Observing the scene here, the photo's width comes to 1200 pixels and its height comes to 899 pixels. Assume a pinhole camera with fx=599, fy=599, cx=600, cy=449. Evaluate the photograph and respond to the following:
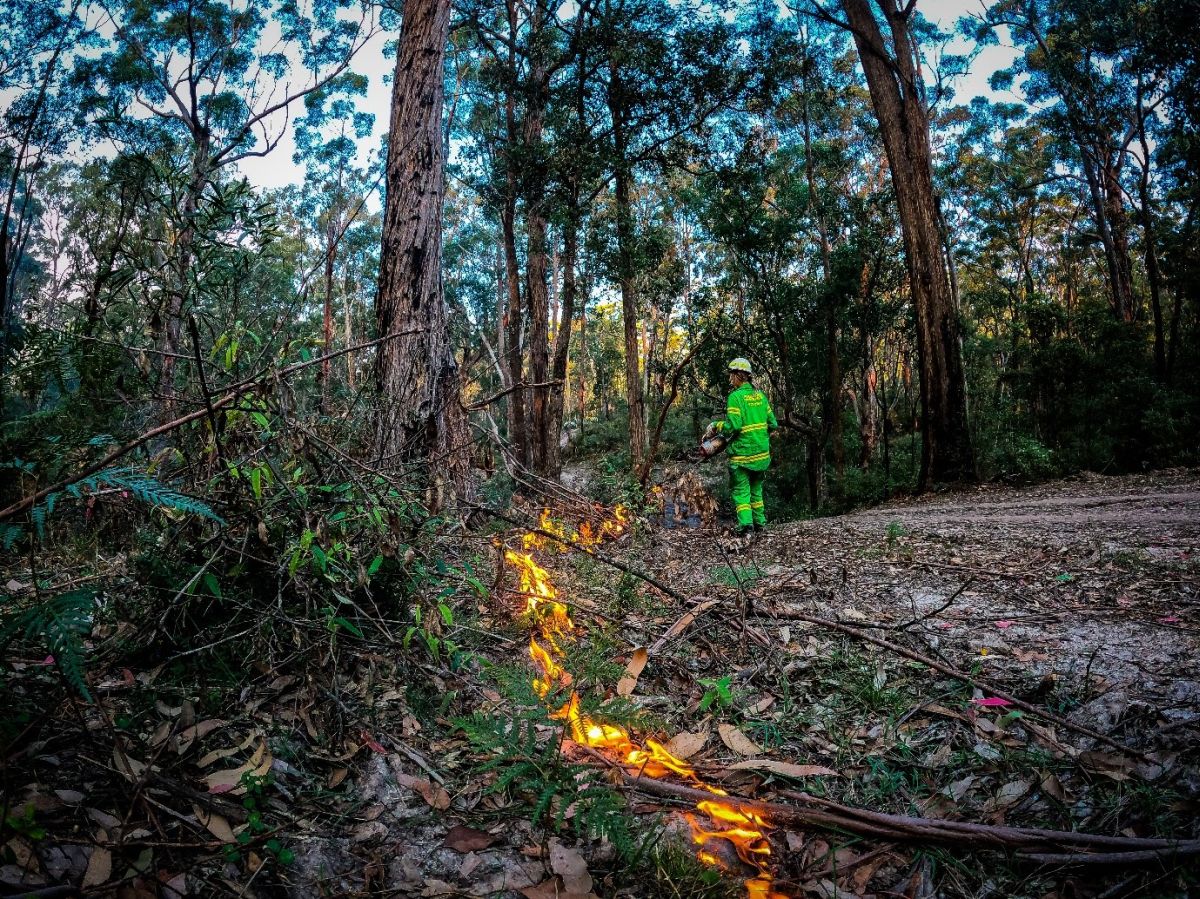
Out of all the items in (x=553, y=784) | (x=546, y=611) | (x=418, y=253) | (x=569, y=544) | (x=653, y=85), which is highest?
(x=653, y=85)

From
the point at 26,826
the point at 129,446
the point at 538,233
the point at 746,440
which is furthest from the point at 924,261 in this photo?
the point at 26,826

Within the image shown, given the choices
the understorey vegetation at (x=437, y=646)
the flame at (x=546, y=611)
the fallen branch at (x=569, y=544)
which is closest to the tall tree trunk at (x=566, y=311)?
the understorey vegetation at (x=437, y=646)

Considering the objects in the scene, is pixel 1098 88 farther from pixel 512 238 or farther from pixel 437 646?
pixel 437 646

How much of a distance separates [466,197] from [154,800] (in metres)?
30.5

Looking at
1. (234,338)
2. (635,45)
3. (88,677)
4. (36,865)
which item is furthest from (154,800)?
(635,45)

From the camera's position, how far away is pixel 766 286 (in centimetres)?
1400

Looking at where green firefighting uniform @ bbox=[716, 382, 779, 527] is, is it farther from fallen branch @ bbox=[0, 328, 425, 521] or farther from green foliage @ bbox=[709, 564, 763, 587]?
fallen branch @ bbox=[0, 328, 425, 521]

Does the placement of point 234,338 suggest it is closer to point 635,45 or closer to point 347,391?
point 347,391

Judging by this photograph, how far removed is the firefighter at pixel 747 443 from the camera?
6957mm

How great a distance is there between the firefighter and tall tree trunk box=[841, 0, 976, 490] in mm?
4205

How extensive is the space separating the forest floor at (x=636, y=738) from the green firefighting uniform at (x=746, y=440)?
3.73 metres

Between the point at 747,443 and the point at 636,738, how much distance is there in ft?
17.0

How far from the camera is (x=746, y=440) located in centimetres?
698

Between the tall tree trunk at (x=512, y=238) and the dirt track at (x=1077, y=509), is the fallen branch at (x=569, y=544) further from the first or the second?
the tall tree trunk at (x=512, y=238)
